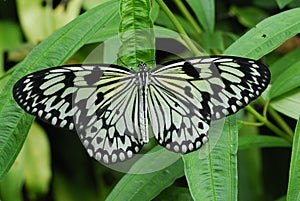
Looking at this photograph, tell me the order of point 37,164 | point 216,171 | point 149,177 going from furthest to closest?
point 37,164 < point 149,177 < point 216,171

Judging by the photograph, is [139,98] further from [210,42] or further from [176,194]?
[210,42]

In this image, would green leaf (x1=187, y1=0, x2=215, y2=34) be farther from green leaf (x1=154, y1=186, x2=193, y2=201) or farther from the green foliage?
green leaf (x1=154, y1=186, x2=193, y2=201)

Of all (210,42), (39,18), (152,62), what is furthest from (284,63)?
(39,18)

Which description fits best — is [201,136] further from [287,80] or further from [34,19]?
[34,19]

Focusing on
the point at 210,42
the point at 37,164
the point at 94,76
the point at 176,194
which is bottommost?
the point at 37,164

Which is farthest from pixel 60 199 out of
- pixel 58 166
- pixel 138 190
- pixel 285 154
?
pixel 138 190

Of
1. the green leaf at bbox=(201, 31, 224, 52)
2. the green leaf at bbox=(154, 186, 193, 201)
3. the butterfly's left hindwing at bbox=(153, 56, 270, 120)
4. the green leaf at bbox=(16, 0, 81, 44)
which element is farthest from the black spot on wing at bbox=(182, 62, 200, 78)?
the green leaf at bbox=(16, 0, 81, 44)
